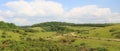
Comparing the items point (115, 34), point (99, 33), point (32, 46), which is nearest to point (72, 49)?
point (32, 46)

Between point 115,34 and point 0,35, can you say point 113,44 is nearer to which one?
point 115,34

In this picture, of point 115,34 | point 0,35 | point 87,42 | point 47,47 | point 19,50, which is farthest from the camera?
point 0,35

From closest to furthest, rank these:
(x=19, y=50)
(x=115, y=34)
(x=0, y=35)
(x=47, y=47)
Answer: (x=19, y=50), (x=47, y=47), (x=115, y=34), (x=0, y=35)

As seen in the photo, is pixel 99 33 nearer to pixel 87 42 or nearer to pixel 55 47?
pixel 87 42

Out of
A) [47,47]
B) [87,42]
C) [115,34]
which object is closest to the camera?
[47,47]

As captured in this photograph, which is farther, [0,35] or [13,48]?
[0,35]

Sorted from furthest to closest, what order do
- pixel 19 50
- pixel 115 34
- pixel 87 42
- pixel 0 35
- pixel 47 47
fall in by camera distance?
1. pixel 0 35
2. pixel 115 34
3. pixel 87 42
4. pixel 47 47
5. pixel 19 50

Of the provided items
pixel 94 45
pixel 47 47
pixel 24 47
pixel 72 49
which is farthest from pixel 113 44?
pixel 24 47

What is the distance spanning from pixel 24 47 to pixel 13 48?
283cm

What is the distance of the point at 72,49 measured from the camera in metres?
73.4

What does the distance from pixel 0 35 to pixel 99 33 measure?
38034 mm

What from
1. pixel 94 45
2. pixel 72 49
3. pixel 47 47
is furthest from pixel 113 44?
pixel 47 47

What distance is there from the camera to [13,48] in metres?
71.9

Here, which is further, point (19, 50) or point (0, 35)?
point (0, 35)
